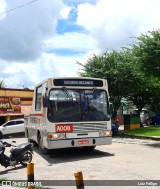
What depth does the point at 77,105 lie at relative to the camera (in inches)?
579

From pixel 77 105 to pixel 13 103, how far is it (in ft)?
85.5

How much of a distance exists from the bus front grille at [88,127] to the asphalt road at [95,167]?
109 cm

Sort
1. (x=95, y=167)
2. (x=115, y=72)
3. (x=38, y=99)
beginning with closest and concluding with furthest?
(x=95, y=167) < (x=38, y=99) < (x=115, y=72)

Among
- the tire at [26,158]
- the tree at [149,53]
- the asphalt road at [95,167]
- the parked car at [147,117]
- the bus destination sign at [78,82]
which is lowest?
the asphalt road at [95,167]

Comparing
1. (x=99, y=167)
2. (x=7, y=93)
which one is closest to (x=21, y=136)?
(x=7, y=93)

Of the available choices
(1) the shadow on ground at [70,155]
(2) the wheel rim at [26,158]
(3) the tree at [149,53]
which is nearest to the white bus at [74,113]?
(1) the shadow on ground at [70,155]

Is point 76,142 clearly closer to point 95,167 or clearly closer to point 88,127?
point 88,127

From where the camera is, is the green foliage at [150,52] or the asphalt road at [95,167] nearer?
the asphalt road at [95,167]

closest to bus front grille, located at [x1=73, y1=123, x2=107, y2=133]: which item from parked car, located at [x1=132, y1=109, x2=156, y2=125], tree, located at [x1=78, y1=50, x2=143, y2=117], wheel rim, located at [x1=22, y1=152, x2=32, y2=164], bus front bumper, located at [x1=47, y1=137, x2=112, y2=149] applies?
bus front bumper, located at [x1=47, y1=137, x2=112, y2=149]

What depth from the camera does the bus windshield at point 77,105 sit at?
47.2ft

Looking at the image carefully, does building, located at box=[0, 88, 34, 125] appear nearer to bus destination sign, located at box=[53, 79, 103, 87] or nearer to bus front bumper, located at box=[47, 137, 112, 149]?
bus destination sign, located at box=[53, 79, 103, 87]

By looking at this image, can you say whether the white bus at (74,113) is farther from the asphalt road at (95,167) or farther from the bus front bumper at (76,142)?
the asphalt road at (95,167)

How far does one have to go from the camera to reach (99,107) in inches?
591

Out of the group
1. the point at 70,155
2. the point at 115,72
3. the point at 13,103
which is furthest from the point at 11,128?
the point at 70,155
